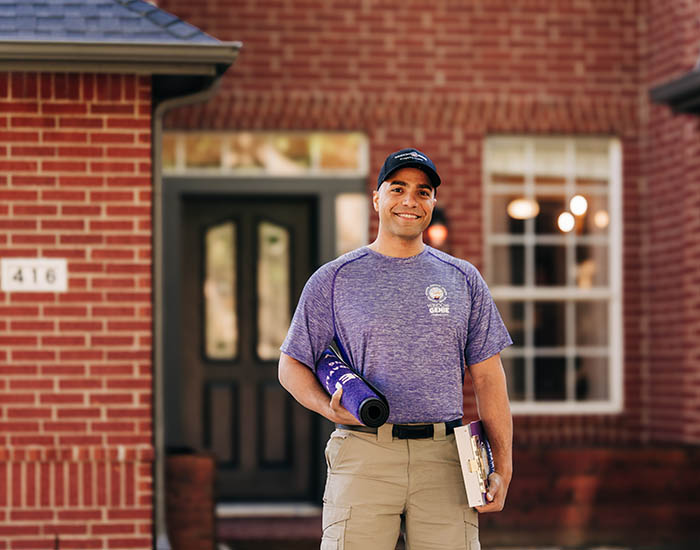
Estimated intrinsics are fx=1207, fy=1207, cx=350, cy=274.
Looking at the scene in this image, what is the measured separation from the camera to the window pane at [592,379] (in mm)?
9320

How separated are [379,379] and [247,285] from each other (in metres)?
5.47

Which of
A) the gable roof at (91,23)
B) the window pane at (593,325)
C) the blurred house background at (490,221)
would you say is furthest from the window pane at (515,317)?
the gable roof at (91,23)

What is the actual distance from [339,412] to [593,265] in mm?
5988

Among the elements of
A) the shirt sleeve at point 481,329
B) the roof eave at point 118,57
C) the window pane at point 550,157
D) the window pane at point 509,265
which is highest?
the roof eave at point 118,57

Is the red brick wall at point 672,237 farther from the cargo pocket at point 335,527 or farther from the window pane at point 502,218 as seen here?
the cargo pocket at point 335,527

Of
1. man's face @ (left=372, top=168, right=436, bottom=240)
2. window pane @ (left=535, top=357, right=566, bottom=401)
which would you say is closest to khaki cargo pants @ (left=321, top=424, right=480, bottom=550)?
man's face @ (left=372, top=168, right=436, bottom=240)

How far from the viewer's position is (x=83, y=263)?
20.6 ft

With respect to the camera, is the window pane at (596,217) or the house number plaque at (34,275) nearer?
the house number plaque at (34,275)

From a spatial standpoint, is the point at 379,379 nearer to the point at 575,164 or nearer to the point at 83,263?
the point at 83,263

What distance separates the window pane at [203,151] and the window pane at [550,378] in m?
2.89

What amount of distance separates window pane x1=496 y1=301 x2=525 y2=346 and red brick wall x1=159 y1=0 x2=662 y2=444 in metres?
0.47

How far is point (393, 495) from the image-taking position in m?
3.77

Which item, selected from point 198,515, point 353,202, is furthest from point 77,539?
point 353,202

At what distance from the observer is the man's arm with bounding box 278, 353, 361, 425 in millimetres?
3723
